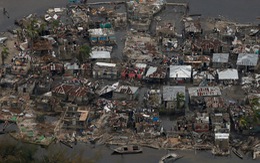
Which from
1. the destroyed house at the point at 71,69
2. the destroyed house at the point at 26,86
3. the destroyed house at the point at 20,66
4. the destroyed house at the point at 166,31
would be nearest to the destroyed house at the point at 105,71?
the destroyed house at the point at 71,69

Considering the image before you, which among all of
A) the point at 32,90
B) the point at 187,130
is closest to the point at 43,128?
the point at 32,90

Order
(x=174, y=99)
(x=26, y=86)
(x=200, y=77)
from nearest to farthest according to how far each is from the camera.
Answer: (x=174, y=99), (x=26, y=86), (x=200, y=77)

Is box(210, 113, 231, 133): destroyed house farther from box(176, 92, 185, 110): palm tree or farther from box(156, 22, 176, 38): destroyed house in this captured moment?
box(156, 22, 176, 38): destroyed house

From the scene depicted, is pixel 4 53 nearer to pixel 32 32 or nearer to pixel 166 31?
pixel 32 32

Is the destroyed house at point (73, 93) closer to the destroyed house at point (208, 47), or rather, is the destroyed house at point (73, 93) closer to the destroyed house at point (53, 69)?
the destroyed house at point (53, 69)

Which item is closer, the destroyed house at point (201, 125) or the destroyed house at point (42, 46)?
the destroyed house at point (201, 125)

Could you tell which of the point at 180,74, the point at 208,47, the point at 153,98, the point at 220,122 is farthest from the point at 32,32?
the point at 220,122

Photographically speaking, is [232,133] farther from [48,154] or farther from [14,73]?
[14,73]
